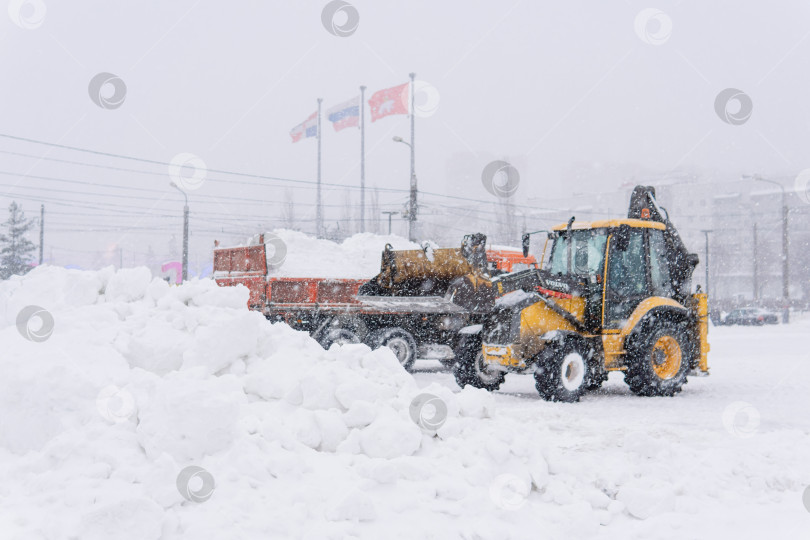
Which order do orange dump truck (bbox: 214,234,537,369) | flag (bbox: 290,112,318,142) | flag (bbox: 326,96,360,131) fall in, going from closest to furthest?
orange dump truck (bbox: 214,234,537,369) < flag (bbox: 326,96,360,131) < flag (bbox: 290,112,318,142)

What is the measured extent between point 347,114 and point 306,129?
275cm

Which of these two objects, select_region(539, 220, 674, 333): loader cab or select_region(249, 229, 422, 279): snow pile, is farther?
select_region(249, 229, 422, 279): snow pile

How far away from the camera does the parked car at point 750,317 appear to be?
38688mm

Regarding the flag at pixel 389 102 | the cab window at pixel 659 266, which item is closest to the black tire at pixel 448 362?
the cab window at pixel 659 266

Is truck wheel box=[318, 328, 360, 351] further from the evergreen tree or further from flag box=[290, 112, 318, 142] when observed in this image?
the evergreen tree

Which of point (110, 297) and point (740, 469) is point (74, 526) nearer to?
point (110, 297)

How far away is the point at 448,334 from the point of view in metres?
12.9

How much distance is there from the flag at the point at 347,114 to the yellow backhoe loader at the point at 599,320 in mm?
28391

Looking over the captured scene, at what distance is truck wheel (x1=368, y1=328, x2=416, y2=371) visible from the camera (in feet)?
41.8

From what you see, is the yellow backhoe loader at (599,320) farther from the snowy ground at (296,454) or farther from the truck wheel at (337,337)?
the truck wheel at (337,337)

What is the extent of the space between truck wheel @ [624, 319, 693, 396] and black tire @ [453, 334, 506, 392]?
2.04m

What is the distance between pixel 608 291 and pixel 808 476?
4.62 meters

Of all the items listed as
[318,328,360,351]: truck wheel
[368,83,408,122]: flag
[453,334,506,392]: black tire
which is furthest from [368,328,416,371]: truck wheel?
[368,83,408,122]: flag

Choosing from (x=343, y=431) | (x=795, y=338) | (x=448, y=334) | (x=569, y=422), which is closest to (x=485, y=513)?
(x=343, y=431)
